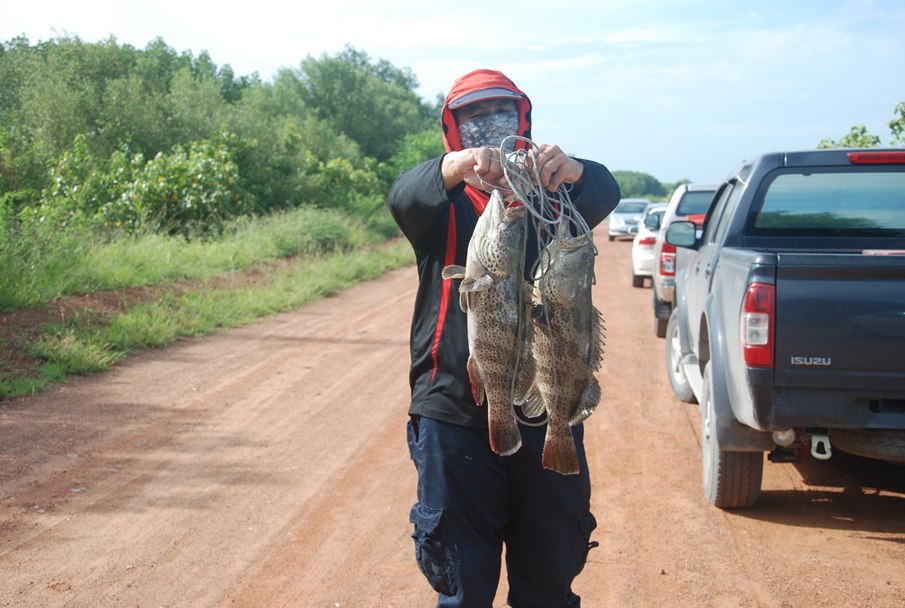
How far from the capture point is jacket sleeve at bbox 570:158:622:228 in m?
2.79

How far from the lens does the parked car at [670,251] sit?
10500mm

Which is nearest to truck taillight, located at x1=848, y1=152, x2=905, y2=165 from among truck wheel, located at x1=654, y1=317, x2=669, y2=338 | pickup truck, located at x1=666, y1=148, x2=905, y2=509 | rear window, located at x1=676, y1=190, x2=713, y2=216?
pickup truck, located at x1=666, y1=148, x2=905, y2=509

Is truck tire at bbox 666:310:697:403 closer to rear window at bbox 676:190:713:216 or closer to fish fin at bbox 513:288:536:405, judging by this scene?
rear window at bbox 676:190:713:216

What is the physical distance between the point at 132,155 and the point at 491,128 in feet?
65.2

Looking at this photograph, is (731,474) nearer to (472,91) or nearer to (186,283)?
(472,91)

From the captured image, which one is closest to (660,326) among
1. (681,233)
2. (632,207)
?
(681,233)

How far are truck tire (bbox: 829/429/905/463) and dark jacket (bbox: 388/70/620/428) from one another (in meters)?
2.58

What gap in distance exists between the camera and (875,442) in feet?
15.1

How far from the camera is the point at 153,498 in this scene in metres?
5.53

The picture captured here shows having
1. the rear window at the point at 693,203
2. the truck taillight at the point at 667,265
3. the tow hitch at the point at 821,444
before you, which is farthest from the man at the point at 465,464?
the rear window at the point at 693,203

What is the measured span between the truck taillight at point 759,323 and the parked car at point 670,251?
5622 mm

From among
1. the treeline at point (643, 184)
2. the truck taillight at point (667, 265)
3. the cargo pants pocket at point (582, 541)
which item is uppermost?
the cargo pants pocket at point (582, 541)

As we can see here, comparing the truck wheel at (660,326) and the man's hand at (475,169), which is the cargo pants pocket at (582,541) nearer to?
the man's hand at (475,169)

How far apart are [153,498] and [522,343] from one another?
384cm
